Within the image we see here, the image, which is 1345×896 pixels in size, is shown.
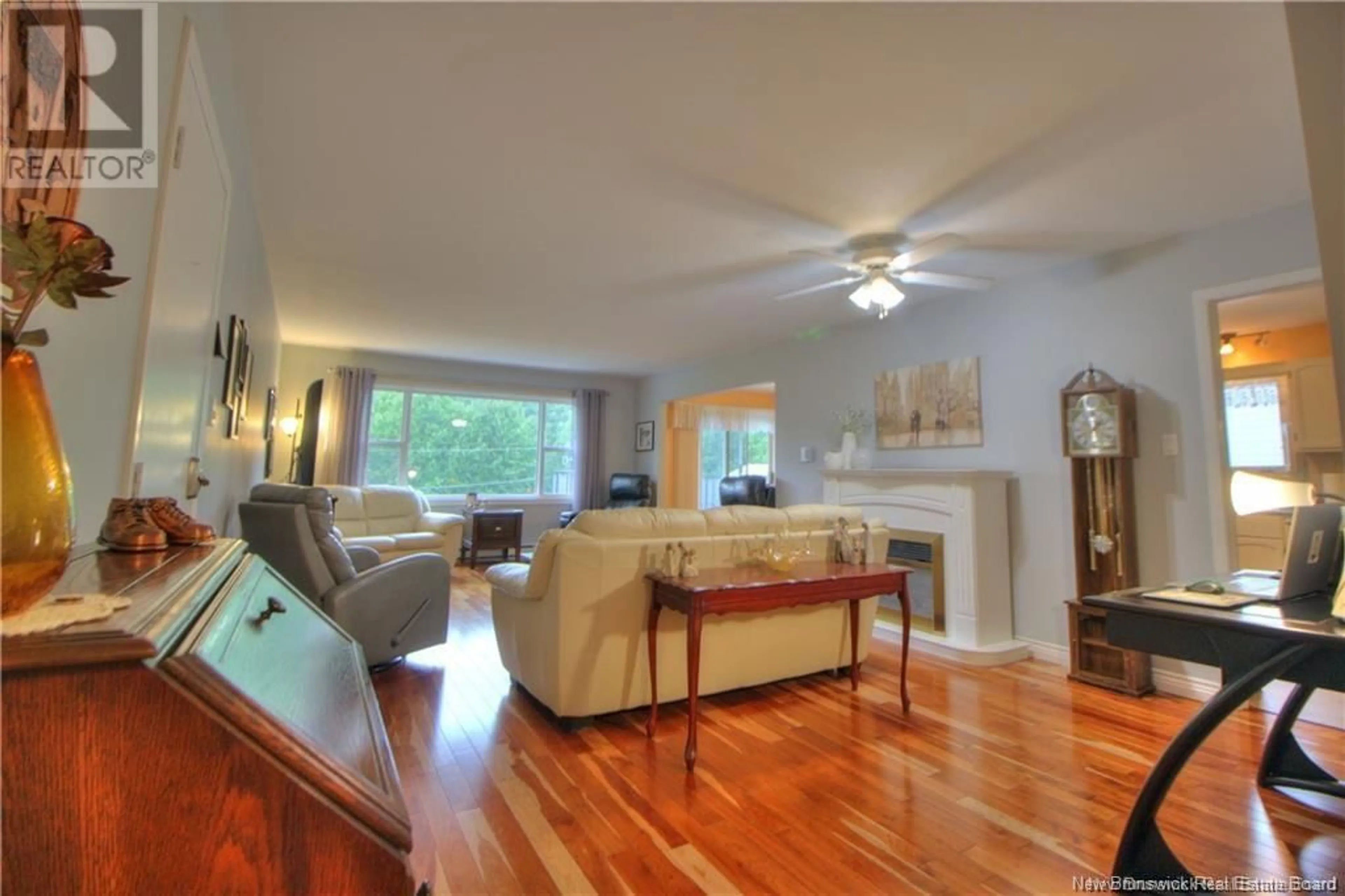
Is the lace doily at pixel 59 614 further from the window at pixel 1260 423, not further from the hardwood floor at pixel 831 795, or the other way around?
the window at pixel 1260 423

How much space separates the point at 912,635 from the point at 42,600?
4.08 meters

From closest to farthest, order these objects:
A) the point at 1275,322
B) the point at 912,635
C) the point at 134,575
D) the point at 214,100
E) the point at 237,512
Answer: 1. the point at 134,575
2. the point at 214,100
3. the point at 237,512
4. the point at 912,635
5. the point at 1275,322

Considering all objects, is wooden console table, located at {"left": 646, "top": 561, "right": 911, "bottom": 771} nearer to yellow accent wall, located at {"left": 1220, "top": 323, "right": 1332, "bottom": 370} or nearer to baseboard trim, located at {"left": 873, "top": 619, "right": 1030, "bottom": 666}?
baseboard trim, located at {"left": 873, "top": 619, "right": 1030, "bottom": 666}

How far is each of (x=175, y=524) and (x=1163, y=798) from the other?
2327 millimetres

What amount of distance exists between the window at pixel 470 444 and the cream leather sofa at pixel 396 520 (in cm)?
88

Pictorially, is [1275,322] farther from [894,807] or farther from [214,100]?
[214,100]

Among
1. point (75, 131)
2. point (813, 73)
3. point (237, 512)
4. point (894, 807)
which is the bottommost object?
point (894, 807)

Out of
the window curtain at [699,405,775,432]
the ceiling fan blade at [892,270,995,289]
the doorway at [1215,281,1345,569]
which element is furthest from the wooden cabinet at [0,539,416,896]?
the window curtain at [699,405,775,432]

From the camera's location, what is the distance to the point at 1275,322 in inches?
167

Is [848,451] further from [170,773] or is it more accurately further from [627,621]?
[170,773]

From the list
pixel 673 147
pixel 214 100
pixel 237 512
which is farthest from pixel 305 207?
pixel 673 147

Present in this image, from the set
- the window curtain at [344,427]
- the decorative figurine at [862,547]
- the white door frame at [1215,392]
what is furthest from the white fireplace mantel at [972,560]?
the window curtain at [344,427]

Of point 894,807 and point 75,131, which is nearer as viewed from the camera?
point 75,131

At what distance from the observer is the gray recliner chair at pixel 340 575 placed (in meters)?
2.66
